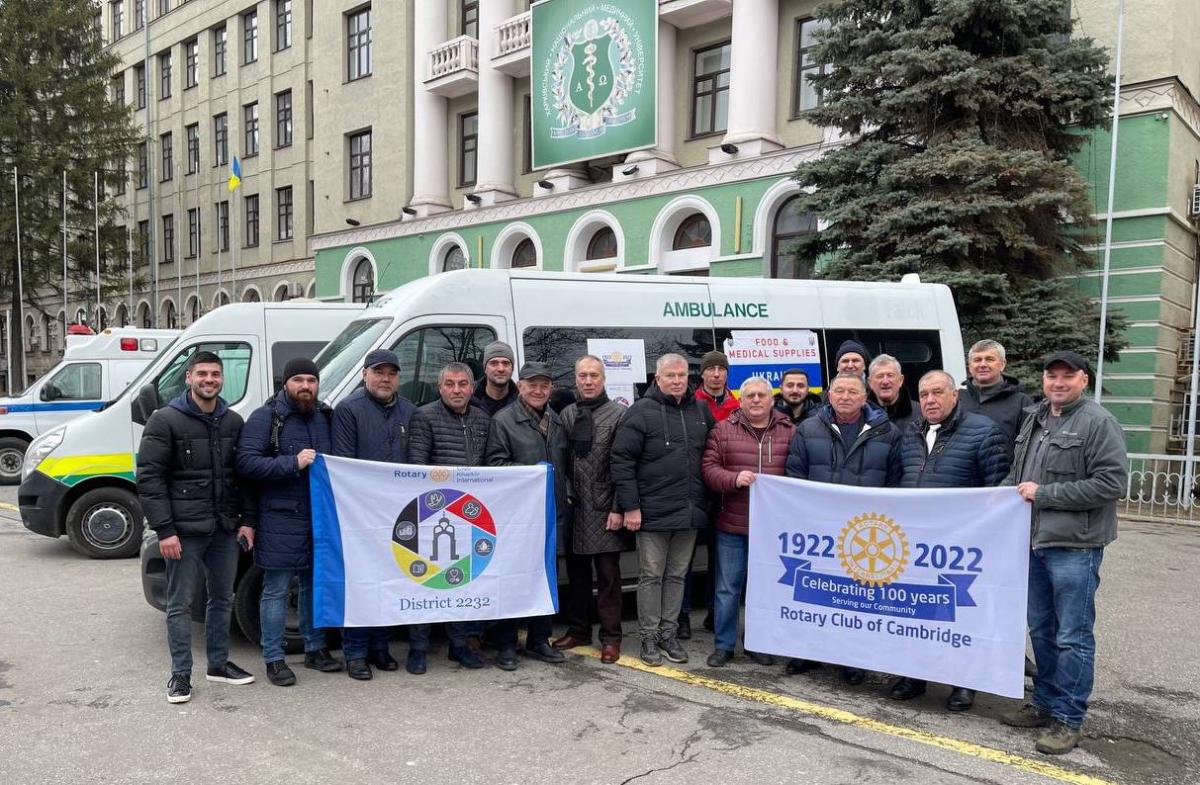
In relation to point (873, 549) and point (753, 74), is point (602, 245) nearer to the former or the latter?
point (753, 74)

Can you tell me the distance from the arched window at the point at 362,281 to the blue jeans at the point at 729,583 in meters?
24.5

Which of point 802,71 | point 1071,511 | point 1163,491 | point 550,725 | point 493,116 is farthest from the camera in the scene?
point 493,116

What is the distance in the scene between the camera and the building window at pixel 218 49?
120ft

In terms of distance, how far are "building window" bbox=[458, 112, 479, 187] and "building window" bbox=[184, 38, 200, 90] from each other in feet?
61.0

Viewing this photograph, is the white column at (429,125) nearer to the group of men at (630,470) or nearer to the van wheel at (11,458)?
the van wheel at (11,458)

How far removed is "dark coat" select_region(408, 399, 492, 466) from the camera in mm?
5281

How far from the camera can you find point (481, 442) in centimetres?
538

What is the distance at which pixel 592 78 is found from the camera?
20938 mm

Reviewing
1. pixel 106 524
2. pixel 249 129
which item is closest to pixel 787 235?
pixel 106 524

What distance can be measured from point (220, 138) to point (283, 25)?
6.22 m

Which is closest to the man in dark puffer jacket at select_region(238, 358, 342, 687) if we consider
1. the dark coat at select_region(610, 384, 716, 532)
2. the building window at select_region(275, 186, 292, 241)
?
the dark coat at select_region(610, 384, 716, 532)

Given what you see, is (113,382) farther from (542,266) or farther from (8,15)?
(8,15)

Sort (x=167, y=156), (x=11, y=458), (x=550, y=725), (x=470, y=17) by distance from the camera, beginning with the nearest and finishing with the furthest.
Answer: (x=550, y=725)
(x=11, y=458)
(x=470, y=17)
(x=167, y=156)

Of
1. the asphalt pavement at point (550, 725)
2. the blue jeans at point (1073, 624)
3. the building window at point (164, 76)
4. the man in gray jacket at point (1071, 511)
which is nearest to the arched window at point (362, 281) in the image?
the building window at point (164, 76)
